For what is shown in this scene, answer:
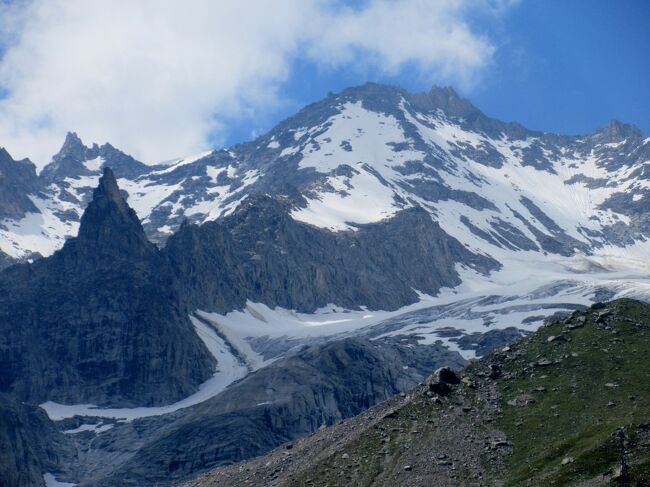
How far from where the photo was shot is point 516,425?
9038 cm

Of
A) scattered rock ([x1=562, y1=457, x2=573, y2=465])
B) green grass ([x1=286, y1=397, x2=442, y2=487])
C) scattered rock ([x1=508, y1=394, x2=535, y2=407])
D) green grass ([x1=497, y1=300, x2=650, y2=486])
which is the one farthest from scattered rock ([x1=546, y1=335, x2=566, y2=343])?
scattered rock ([x1=562, y1=457, x2=573, y2=465])

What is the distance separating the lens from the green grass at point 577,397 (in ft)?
256

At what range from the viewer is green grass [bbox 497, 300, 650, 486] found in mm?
77881

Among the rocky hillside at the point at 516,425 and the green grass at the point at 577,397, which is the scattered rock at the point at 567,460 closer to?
the rocky hillside at the point at 516,425

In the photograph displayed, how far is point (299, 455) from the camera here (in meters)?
104

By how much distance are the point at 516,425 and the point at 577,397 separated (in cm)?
675

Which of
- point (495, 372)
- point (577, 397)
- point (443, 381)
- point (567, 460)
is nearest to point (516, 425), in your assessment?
point (577, 397)

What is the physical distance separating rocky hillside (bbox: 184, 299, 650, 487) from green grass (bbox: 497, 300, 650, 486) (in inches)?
4.1

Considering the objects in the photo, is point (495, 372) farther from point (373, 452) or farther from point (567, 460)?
point (567, 460)

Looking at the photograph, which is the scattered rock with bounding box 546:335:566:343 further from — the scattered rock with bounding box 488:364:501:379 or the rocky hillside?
the scattered rock with bounding box 488:364:501:379

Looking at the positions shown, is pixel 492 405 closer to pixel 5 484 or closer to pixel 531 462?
pixel 531 462

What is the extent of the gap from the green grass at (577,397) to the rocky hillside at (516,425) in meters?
0.10

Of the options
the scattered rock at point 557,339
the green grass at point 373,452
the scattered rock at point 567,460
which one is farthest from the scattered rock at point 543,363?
the scattered rock at point 567,460

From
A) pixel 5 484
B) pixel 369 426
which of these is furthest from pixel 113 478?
pixel 369 426
